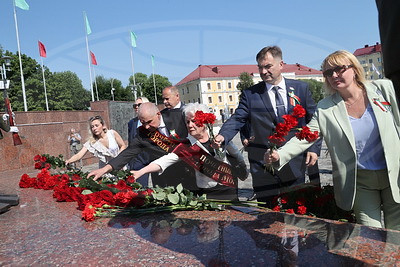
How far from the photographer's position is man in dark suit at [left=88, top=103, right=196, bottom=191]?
129 inches

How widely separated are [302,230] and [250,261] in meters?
0.49

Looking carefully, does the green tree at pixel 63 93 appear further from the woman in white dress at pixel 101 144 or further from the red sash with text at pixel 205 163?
the red sash with text at pixel 205 163

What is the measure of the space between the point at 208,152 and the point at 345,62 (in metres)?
1.11

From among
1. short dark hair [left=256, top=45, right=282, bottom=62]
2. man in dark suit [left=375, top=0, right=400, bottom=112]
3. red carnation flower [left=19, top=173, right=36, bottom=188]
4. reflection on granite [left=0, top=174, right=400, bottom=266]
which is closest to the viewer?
man in dark suit [left=375, top=0, right=400, bottom=112]

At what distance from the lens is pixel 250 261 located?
179cm

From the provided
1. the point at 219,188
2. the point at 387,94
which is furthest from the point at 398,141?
the point at 219,188

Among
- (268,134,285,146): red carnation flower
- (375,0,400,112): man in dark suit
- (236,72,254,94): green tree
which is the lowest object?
(268,134,285,146): red carnation flower

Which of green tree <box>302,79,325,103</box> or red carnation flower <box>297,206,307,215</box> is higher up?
green tree <box>302,79,325,103</box>

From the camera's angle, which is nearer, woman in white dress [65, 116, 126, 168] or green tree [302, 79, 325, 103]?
green tree [302, 79, 325, 103]

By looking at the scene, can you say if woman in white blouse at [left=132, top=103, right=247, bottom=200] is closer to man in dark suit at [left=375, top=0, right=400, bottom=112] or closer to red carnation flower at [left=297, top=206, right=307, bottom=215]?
red carnation flower at [left=297, top=206, right=307, bottom=215]

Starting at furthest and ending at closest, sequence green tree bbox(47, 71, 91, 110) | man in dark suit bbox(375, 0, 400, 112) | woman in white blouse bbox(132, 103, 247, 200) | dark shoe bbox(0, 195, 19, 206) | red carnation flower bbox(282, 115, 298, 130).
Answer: green tree bbox(47, 71, 91, 110) → dark shoe bbox(0, 195, 19, 206) → woman in white blouse bbox(132, 103, 247, 200) → red carnation flower bbox(282, 115, 298, 130) → man in dark suit bbox(375, 0, 400, 112)

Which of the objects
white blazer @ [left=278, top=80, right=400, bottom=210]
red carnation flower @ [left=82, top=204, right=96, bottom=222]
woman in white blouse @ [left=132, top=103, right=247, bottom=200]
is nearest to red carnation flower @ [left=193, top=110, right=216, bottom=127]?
woman in white blouse @ [left=132, top=103, right=247, bottom=200]

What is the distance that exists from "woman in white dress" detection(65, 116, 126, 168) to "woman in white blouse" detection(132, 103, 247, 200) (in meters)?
1.58

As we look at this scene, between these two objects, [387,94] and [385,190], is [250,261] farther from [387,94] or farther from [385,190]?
[387,94]
